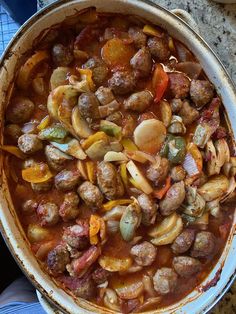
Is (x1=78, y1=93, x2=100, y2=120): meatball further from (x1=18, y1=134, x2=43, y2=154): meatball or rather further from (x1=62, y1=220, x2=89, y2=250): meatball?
(x1=62, y1=220, x2=89, y2=250): meatball

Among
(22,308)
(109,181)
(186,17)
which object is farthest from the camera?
(22,308)

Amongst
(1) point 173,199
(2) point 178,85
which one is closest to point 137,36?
(2) point 178,85

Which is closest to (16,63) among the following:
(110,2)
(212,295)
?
(110,2)

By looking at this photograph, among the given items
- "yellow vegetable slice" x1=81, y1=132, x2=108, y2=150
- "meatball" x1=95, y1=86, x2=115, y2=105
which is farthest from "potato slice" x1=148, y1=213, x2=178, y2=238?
"meatball" x1=95, y1=86, x2=115, y2=105

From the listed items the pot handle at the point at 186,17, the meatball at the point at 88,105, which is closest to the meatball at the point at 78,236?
the meatball at the point at 88,105

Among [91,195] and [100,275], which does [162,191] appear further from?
[100,275]

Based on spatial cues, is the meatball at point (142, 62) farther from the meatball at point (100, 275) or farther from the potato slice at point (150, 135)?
the meatball at point (100, 275)
